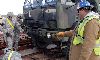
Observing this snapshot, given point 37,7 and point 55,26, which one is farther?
point 37,7

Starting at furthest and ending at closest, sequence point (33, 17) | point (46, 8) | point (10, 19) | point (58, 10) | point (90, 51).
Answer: point (10, 19) < point (33, 17) < point (46, 8) < point (58, 10) < point (90, 51)

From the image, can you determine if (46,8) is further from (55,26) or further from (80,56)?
(80,56)

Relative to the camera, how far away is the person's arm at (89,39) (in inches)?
141

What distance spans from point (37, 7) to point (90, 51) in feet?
20.5

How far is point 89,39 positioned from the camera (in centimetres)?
359

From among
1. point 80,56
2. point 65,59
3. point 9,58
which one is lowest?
point 65,59

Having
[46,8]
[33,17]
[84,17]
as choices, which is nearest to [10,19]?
[33,17]

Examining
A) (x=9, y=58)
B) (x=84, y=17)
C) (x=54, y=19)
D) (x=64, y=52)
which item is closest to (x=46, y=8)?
(x=54, y=19)

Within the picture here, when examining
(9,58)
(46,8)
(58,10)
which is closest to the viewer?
(9,58)

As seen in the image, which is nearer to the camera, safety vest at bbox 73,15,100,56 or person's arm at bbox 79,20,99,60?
person's arm at bbox 79,20,99,60

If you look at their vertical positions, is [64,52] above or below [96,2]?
below

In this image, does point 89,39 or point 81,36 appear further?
point 81,36

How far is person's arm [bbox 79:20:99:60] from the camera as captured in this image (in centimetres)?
359

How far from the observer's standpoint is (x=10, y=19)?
10172mm
